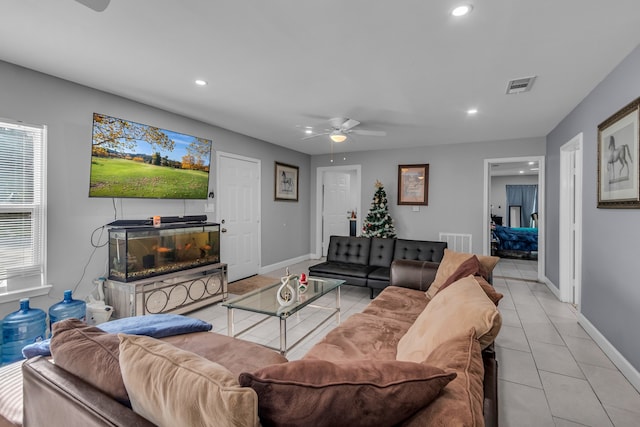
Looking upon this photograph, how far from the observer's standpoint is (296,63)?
2586 millimetres

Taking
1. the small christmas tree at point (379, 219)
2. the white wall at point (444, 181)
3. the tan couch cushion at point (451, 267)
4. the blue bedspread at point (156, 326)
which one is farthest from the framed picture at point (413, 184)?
the blue bedspread at point (156, 326)

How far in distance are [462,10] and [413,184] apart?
436 centimetres

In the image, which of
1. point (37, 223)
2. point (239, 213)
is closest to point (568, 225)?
point (239, 213)

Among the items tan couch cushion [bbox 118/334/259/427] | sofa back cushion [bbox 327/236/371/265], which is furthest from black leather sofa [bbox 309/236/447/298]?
tan couch cushion [bbox 118/334/259/427]

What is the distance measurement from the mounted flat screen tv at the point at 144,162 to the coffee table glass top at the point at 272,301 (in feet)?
6.24

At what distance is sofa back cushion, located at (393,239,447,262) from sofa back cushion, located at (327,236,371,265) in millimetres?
464

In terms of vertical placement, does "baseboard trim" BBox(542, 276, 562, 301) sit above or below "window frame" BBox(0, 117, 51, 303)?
below

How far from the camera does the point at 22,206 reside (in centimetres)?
268

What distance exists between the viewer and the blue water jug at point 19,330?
2492 millimetres

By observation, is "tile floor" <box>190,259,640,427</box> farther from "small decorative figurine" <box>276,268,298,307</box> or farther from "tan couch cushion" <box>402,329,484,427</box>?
"tan couch cushion" <box>402,329,484,427</box>

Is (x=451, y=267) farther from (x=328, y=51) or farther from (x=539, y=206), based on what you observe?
(x=539, y=206)

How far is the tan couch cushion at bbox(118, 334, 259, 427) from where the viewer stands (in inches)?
26.8

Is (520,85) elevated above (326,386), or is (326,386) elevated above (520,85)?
(520,85)

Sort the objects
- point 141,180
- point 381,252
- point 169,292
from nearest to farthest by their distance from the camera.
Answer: point 169,292
point 141,180
point 381,252
